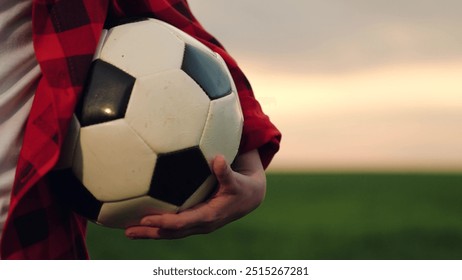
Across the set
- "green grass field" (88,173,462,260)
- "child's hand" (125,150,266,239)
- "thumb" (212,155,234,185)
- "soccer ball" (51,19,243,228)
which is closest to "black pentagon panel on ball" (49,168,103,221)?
"soccer ball" (51,19,243,228)

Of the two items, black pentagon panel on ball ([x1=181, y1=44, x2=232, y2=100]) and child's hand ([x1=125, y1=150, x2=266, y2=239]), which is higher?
black pentagon panel on ball ([x1=181, y1=44, x2=232, y2=100])

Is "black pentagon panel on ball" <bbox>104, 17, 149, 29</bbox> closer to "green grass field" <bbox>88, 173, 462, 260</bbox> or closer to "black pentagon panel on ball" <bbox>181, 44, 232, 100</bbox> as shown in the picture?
"black pentagon panel on ball" <bbox>181, 44, 232, 100</bbox>

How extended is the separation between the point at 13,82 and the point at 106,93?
0.71ft

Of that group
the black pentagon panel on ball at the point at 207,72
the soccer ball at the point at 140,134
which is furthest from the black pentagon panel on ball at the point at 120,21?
the black pentagon panel on ball at the point at 207,72

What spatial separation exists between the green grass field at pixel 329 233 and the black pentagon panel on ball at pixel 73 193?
3.36 metres

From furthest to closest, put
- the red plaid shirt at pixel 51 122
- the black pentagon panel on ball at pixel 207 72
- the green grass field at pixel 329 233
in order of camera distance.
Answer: the green grass field at pixel 329 233
the black pentagon panel on ball at pixel 207 72
the red plaid shirt at pixel 51 122

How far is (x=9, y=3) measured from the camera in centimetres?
168

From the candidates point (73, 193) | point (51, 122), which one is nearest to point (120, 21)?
point (51, 122)

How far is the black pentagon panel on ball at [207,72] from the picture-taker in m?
1.72

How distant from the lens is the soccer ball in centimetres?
161

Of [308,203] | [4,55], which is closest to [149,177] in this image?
[4,55]

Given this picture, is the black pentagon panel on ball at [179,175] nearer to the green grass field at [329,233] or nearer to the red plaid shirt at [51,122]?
the red plaid shirt at [51,122]

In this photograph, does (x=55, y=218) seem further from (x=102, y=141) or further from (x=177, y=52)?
(x=177, y=52)
